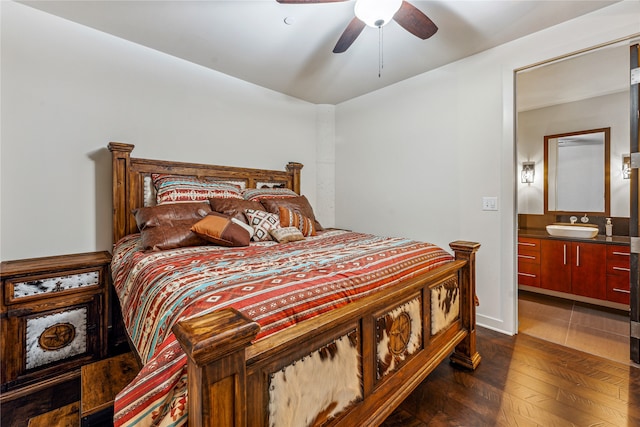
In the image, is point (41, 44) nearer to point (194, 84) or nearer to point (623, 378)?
point (194, 84)

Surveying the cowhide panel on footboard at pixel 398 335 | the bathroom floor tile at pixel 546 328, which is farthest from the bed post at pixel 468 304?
the bathroom floor tile at pixel 546 328

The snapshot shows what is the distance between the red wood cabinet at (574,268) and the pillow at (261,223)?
3234 millimetres

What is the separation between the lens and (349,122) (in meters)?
3.79

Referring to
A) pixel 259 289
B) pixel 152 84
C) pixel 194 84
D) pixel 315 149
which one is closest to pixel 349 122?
pixel 315 149

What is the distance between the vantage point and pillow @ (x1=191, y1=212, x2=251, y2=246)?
1937mm

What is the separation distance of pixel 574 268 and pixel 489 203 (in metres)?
1.61

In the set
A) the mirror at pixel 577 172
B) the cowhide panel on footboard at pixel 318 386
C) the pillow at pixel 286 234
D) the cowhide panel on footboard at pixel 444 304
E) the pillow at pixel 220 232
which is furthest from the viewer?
the mirror at pixel 577 172

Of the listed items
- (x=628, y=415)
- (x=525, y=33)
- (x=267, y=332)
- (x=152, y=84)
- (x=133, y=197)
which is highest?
(x=525, y=33)

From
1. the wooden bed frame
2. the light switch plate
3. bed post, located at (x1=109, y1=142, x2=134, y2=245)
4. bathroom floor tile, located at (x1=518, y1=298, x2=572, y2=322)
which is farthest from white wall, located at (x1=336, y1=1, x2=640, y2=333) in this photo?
bed post, located at (x1=109, y1=142, x2=134, y2=245)

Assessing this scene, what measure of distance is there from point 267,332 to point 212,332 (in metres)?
0.29

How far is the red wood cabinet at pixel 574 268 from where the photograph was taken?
300 cm

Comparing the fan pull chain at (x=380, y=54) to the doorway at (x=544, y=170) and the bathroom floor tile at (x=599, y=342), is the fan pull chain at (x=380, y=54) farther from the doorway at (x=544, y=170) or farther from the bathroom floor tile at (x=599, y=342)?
the bathroom floor tile at (x=599, y=342)

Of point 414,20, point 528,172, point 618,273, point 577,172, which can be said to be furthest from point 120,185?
point 577,172

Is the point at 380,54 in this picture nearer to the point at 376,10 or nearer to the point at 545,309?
the point at 376,10
